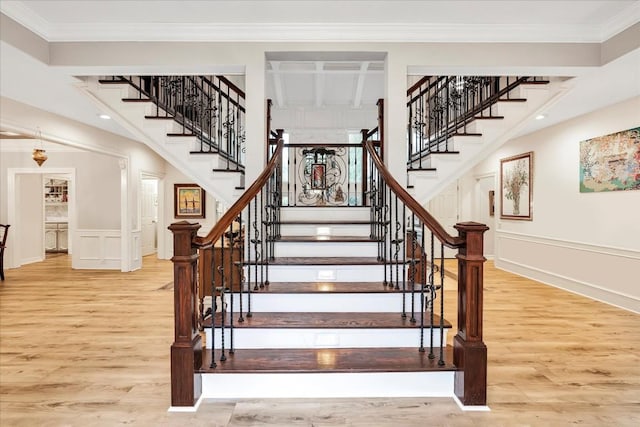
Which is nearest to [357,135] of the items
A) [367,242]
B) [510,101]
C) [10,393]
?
[510,101]

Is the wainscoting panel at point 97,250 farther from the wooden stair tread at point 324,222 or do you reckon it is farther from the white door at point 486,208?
the white door at point 486,208

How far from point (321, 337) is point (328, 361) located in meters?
0.21

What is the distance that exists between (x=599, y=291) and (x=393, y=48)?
14.3ft

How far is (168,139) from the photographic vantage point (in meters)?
4.53

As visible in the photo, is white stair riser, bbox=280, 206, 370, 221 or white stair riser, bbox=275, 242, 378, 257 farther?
white stair riser, bbox=280, 206, 370, 221

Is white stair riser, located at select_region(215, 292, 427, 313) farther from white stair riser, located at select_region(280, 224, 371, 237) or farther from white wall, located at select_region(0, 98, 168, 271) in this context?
white wall, located at select_region(0, 98, 168, 271)

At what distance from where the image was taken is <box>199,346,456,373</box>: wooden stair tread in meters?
2.32

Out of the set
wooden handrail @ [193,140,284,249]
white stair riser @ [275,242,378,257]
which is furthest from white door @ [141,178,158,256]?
wooden handrail @ [193,140,284,249]

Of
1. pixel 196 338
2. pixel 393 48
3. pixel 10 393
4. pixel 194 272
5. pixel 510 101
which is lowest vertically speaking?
pixel 10 393

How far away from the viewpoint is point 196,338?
235cm

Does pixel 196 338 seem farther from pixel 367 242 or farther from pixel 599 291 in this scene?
pixel 599 291

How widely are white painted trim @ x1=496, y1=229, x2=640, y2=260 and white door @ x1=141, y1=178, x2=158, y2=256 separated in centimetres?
860

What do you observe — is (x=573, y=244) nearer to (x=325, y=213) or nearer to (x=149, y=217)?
(x=325, y=213)

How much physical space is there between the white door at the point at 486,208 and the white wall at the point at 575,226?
4.35ft
